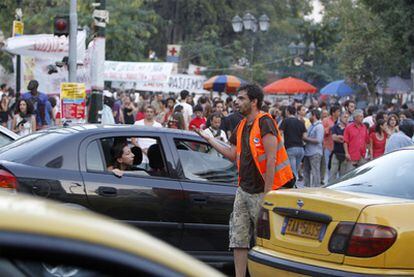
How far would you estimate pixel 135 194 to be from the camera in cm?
769

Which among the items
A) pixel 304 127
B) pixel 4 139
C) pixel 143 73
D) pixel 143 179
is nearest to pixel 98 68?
pixel 304 127

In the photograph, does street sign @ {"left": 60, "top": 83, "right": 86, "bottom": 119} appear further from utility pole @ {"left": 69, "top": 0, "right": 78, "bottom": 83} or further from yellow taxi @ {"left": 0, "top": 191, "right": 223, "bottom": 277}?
yellow taxi @ {"left": 0, "top": 191, "right": 223, "bottom": 277}

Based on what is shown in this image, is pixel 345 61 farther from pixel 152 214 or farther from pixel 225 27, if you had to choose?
pixel 152 214

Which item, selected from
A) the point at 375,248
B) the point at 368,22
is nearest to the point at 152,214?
the point at 375,248

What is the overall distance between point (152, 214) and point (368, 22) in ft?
92.8

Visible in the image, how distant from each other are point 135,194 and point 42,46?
10927 mm

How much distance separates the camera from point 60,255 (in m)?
1.88

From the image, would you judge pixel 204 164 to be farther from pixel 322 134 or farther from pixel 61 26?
pixel 322 134

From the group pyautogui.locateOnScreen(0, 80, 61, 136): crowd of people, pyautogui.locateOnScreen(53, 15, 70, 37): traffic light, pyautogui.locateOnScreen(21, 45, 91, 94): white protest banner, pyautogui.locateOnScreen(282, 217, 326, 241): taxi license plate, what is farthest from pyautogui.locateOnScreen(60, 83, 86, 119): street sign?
pyautogui.locateOnScreen(282, 217, 326, 241): taxi license plate

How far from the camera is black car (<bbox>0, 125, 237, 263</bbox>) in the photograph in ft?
24.3

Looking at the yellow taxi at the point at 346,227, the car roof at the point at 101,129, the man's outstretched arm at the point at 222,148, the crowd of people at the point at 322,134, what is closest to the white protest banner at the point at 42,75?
the crowd of people at the point at 322,134

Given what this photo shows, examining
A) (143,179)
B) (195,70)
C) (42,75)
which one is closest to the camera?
(143,179)

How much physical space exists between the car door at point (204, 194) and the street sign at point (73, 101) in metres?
6.01

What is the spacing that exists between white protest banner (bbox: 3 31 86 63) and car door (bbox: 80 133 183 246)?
28.9 ft
